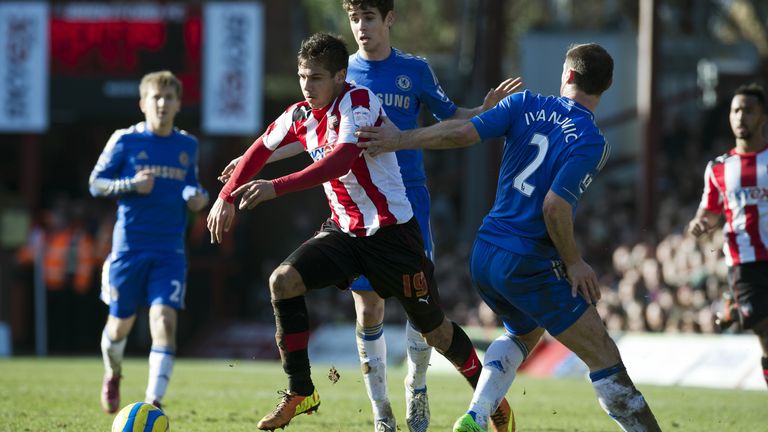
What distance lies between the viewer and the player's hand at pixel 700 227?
9859 millimetres

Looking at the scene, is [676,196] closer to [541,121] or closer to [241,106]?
[241,106]

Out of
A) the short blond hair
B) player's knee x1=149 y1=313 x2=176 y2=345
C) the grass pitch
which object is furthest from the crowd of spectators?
Answer: player's knee x1=149 y1=313 x2=176 y2=345

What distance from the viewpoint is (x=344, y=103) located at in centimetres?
724

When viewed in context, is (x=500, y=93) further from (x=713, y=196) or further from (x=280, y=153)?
(x=713, y=196)

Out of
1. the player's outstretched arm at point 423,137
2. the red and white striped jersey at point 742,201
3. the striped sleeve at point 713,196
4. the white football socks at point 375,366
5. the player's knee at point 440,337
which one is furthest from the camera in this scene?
the striped sleeve at point 713,196

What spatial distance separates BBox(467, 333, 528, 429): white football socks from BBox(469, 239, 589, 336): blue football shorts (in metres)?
0.31

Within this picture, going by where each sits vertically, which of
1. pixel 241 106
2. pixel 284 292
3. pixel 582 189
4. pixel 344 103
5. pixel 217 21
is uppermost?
pixel 217 21

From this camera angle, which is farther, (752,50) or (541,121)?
(752,50)

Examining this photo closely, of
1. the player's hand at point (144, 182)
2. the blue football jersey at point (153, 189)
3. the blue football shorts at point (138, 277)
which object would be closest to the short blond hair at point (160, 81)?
the blue football jersey at point (153, 189)

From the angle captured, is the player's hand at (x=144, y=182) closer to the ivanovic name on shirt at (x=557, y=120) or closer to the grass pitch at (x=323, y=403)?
the grass pitch at (x=323, y=403)

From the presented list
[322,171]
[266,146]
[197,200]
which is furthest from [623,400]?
[197,200]

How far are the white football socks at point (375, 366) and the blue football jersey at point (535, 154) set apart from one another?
1.41 meters

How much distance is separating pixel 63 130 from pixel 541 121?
22990 millimetres

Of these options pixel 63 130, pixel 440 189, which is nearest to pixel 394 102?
pixel 440 189
